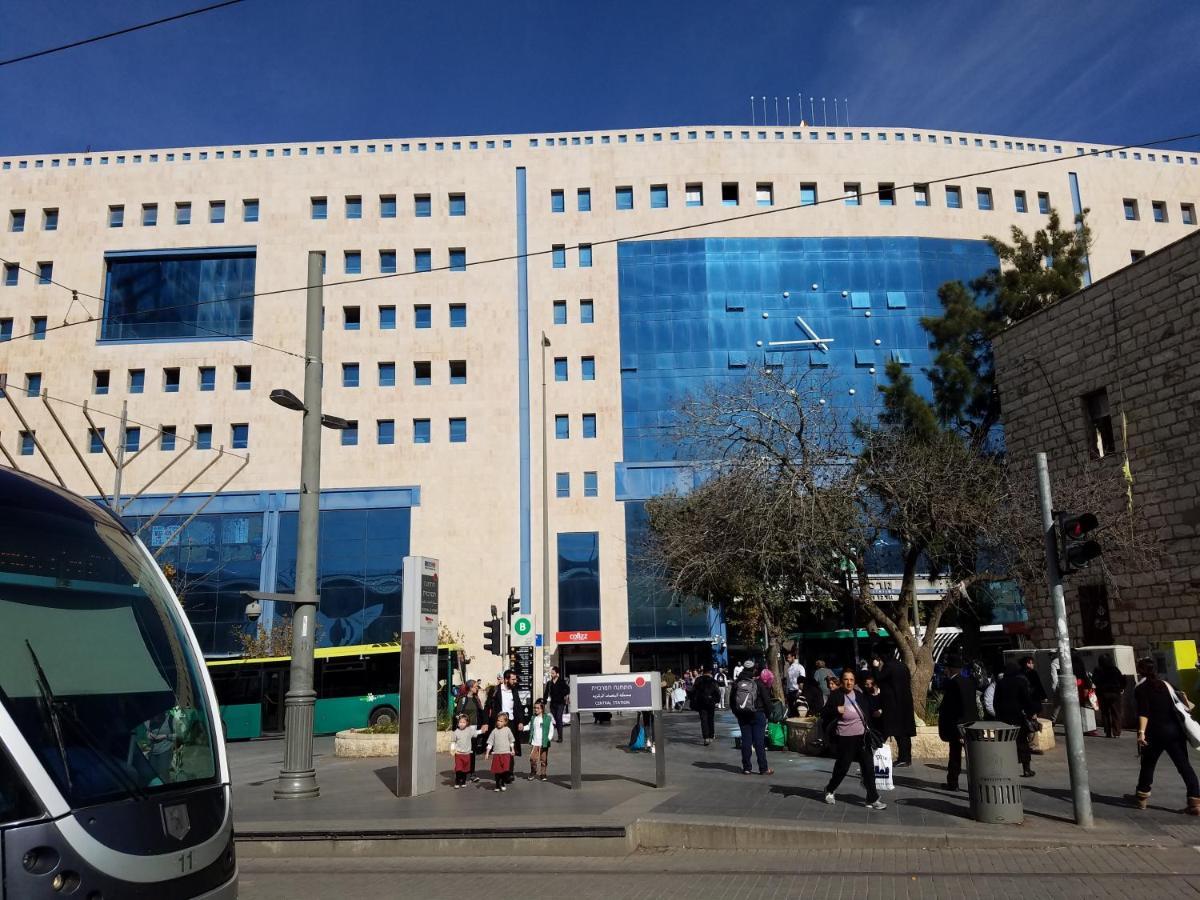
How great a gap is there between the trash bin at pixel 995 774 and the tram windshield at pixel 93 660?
823cm

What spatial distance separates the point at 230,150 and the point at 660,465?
2711 centimetres

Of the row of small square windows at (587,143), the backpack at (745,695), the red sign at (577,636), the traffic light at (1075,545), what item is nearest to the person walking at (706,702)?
the backpack at (745,695)

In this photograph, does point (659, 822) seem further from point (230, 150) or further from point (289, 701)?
point (230, 150)

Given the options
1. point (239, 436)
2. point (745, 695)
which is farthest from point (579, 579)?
point (745, 695)

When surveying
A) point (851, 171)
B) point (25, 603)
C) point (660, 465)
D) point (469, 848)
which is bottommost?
point (469, 848)

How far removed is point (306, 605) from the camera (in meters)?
14.2

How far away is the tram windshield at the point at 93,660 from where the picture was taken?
13.0ft

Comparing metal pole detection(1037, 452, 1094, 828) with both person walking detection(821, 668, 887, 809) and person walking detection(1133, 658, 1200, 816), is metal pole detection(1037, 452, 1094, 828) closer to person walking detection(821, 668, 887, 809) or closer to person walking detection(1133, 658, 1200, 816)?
person walking detection(1133, 658, 1200, 816)

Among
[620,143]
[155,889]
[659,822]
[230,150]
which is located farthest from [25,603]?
[230,150]

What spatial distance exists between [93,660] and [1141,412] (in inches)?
A: 918

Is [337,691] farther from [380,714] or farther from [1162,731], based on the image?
[1162,731]

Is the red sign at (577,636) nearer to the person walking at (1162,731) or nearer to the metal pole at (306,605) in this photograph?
the metal pole at (306,605)

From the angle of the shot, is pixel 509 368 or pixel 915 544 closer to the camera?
pixel 915 544

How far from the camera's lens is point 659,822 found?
33.6 feet
